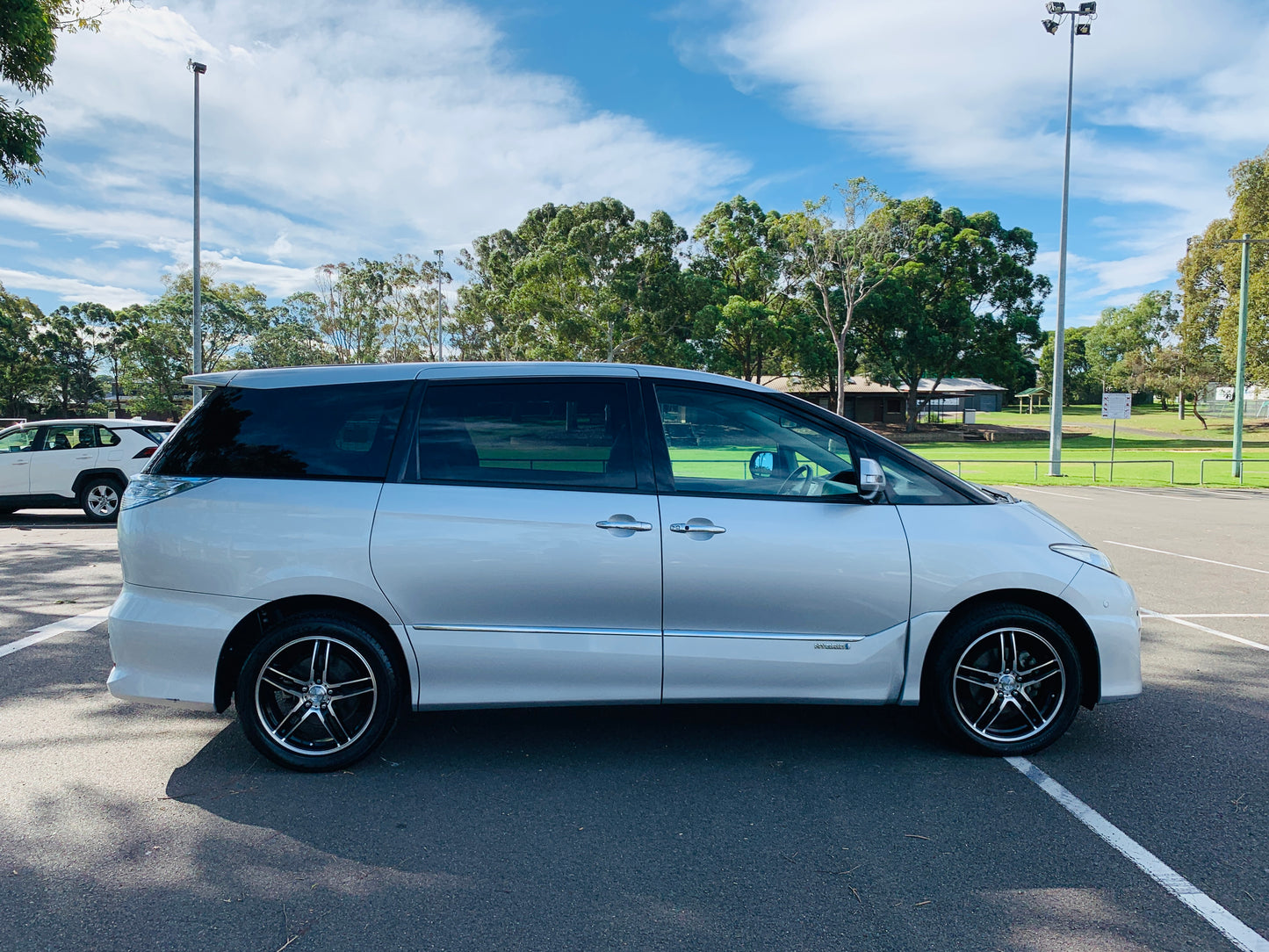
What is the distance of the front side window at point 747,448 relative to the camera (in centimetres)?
395

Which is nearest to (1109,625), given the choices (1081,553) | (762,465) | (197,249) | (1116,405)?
(1081,553)

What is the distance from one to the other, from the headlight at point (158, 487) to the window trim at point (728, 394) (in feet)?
6.73

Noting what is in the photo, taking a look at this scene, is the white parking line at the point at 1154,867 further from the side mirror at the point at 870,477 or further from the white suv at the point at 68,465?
the white suv at the point at 68,465

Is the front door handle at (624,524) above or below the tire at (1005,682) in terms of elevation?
above

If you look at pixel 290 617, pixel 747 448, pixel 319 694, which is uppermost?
pixel 747 448

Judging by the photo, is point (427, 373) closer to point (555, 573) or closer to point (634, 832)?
point (555, 573)

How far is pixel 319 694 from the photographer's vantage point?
3.87 m

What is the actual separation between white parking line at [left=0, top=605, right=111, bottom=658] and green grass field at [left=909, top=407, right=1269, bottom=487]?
2106cm

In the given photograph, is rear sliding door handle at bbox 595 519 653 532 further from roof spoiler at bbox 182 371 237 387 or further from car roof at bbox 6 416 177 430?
car roof at bbox 6 416 177 430

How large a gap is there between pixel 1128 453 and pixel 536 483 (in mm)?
42009

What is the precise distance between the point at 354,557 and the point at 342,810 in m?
1.06

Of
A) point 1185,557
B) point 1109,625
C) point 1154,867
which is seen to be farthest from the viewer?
point 1185,557

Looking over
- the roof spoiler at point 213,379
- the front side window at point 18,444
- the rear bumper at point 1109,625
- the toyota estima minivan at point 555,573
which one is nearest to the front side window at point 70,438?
the front side window at point 18,444

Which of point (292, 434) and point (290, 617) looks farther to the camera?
point (292, 434)
